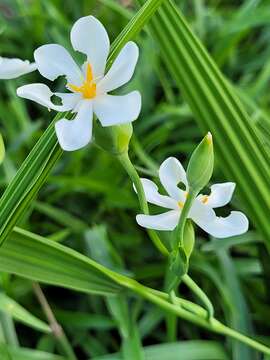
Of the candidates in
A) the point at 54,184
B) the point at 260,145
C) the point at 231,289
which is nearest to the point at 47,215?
the point at 54,184

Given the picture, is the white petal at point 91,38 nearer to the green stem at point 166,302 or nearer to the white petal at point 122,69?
the white petal at point 122,69

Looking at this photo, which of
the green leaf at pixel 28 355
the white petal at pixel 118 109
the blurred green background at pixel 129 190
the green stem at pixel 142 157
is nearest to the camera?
the white petal at pixel 118 109

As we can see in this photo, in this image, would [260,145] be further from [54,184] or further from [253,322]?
[54,184]

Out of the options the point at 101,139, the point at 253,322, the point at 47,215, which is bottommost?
the point at 253,322

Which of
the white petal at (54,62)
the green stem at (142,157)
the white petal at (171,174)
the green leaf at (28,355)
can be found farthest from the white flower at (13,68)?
the green stem at (142,157)

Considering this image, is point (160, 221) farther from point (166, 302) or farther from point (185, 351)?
point (185, 351)

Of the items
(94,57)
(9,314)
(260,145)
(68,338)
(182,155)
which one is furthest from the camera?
(182,155)

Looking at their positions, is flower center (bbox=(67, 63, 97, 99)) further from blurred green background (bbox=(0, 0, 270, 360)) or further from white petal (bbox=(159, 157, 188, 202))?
Result: blurred green background (bbox=(0, 0, 270, 360))

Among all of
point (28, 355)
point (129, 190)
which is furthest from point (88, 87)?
point (129, 190)
